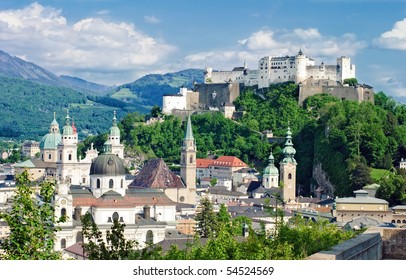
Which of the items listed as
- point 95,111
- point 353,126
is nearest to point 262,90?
point 353,126

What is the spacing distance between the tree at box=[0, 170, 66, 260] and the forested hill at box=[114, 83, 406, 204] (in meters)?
29.2

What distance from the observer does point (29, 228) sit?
775 cm

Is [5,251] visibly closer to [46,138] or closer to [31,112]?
[46,138]

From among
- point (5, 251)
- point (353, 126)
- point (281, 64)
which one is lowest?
point (5, 251)

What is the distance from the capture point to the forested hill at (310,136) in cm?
4234

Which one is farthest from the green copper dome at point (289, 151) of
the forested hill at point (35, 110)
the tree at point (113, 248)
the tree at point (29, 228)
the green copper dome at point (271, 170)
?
the forested hill at point (35, 110)

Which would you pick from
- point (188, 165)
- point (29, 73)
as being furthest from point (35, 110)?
point (188, 165)

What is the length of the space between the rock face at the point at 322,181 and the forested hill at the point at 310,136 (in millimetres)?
55

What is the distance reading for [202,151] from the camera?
180ft

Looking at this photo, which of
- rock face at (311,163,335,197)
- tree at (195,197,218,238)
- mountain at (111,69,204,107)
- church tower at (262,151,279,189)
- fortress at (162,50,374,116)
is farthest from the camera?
mountain at (111,69,204,107)

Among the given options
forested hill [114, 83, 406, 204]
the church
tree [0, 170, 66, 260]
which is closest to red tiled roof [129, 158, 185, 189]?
the church

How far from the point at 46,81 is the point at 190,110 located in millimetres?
41421

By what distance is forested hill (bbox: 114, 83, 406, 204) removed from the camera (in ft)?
139

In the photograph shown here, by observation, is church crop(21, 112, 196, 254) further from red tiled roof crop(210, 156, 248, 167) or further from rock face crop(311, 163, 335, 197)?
red tiled roof crop(210, 156, 248, 167)
